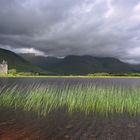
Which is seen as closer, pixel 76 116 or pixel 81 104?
pixel 76 116

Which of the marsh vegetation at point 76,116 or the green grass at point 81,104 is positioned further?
the green grass at point 81,104

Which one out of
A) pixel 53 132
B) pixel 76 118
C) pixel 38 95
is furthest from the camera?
pixel 38 95

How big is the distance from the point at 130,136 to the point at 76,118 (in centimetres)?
795

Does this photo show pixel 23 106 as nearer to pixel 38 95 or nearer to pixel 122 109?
pixel 38 95

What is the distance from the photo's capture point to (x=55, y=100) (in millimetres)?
35688

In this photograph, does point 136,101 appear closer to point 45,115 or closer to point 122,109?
point 122,109

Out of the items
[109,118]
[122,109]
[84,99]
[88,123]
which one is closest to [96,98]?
[84,99]

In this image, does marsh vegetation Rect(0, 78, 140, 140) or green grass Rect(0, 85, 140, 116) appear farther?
green grass Rect(0, 85, 140, 116)

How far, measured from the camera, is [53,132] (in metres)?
21.0

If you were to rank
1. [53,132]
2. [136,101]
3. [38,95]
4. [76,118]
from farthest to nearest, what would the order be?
[38,95] < [136,101] < [76,118] < [53,132]

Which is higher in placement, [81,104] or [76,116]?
[81,104]

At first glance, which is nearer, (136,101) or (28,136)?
(28,136)

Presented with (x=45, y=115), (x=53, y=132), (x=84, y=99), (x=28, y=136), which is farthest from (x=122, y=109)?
(x=28, y=136)

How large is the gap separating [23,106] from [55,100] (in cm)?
546
